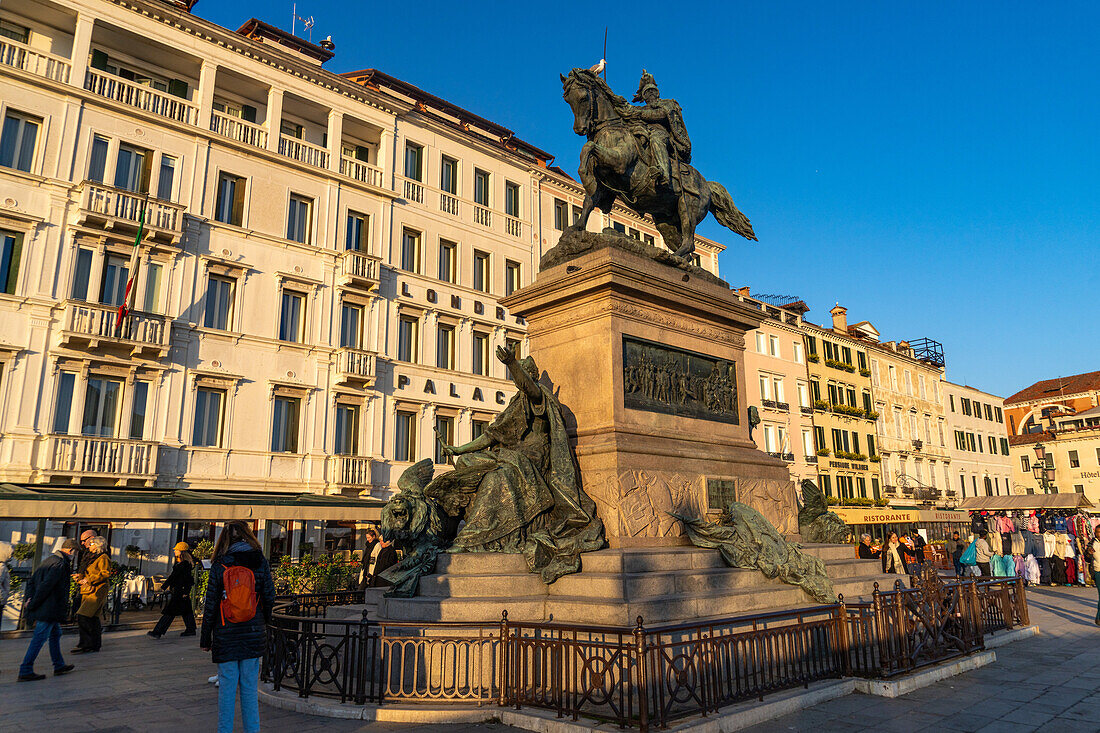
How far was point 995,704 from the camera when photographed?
22.9 feet

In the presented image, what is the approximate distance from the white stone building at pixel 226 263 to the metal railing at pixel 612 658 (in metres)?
13.8

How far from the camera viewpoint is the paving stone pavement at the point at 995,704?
616cm

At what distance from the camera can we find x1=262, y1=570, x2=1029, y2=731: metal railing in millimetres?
5969

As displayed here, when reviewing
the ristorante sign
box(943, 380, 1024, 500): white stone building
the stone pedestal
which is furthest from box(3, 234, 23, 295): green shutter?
box(943, 380, 1024, 500): white stone building

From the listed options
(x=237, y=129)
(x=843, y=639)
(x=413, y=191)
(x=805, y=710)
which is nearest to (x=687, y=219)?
(x=843, y=639)

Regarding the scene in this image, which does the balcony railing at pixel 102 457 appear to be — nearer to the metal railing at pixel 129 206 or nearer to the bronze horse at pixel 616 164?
the metal railing at pixel 129 206

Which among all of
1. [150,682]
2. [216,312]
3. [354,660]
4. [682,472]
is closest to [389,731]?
[354,660]

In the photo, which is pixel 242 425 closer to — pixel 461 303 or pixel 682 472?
pixel 461 303

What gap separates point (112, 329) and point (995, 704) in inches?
957

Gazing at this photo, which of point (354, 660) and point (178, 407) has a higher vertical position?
point (178, 407)

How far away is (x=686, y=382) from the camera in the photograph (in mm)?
10812

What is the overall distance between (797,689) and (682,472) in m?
3.29

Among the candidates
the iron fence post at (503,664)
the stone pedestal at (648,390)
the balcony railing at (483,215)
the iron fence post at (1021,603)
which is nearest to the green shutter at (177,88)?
the balcony railing at (483,215)

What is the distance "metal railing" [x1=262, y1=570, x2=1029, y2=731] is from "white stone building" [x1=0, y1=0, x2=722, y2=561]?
1383 cm
